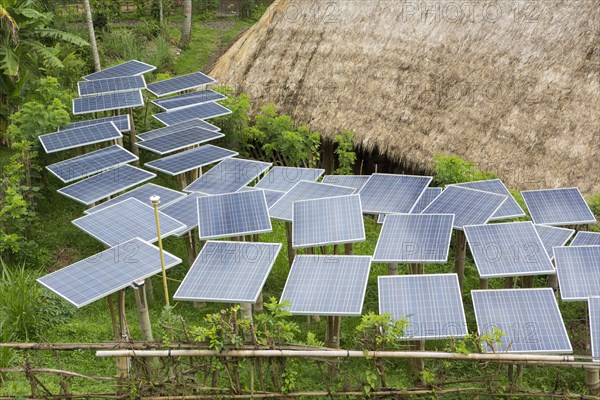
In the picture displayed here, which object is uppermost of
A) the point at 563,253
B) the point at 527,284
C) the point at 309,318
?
the point at 563,253

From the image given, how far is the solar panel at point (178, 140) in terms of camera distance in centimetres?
1488

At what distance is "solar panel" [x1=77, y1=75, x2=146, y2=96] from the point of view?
1683 cm

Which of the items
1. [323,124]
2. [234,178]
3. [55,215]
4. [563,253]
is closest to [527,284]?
[563,253]

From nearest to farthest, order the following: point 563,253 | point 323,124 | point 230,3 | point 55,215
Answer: point 563,253 → point 55,215 → point 323,124 → point 230,3

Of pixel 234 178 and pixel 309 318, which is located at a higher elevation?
pixel 234 178

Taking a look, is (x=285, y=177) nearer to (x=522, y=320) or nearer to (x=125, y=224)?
(x=125, y=224)

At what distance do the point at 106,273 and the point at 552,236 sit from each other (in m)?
7.14

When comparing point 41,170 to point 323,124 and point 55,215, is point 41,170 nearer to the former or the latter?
point 55,215

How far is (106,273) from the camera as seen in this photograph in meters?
10.2

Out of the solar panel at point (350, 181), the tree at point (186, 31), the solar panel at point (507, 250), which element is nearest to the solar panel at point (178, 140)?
the solar panel at point (350, 181)

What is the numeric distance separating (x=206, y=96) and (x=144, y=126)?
5.18 ft

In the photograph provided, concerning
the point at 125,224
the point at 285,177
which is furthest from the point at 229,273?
the point at 285,177

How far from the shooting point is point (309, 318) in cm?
1198

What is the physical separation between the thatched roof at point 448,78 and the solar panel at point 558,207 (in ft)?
7.36
